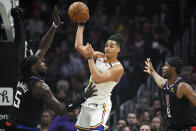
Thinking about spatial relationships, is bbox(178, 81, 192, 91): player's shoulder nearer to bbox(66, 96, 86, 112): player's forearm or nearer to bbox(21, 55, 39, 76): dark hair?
bbox(66, 96, 86, 112): player's forearm

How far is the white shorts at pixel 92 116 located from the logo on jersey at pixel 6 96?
136 centimetres

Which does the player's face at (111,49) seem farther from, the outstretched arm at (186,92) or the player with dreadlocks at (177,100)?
the outstretched arm at (186,92)

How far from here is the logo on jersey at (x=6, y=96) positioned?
23.8 ft

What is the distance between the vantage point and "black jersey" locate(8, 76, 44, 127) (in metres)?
6.09

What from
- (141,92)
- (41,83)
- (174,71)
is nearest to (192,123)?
(174,71)

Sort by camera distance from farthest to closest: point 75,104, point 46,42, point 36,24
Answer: point 36,24
point 46,42
point 75,104

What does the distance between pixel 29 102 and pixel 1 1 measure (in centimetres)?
230

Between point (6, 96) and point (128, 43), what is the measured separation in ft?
24.0

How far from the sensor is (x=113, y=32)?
14.2 metres

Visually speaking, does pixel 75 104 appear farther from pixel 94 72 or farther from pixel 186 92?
pixel 186 92

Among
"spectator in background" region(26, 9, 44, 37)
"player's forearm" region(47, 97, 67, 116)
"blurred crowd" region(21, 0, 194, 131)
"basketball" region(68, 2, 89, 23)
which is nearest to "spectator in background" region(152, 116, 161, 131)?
"blurred crowd" region(21, 0, 194, 131)

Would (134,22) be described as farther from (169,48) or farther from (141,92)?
(141,92)

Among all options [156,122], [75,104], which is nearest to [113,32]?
[156,122]

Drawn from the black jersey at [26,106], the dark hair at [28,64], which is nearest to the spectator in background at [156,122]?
the black jersey at [26,106]
